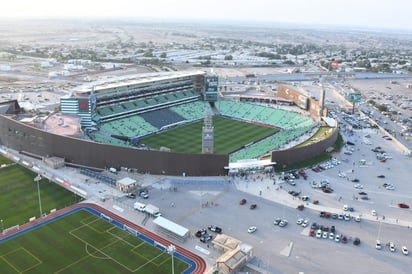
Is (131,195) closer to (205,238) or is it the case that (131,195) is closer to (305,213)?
(205,238)

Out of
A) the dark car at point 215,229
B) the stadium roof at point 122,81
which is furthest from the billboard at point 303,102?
the dark car at point 215,229

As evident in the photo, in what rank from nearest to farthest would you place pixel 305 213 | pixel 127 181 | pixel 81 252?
1. pixel 81 252
2. pixel 305 213
3. pixel 127 181

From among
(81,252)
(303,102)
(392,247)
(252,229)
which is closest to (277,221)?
(252,229)

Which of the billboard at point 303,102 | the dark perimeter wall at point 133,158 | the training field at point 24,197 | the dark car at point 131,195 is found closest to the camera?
the training field at point 24,197

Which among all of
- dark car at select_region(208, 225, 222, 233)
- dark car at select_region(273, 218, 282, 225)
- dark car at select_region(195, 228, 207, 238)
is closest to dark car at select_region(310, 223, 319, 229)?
dark car at select_region(273, 218, 282, 225)

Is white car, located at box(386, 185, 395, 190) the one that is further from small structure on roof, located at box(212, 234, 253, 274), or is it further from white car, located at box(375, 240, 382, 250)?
small structure on roof, located at box(212, 234, 253, 274)

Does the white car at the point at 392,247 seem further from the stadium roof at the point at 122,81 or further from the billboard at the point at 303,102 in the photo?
the stadium roof at the point at 122,81

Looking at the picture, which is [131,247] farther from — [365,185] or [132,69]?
[132,69]
